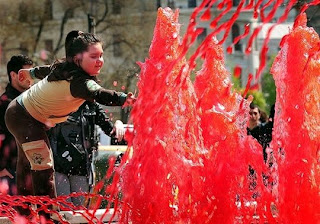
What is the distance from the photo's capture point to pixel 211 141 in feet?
14.6

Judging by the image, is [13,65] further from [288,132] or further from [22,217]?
[288,132]

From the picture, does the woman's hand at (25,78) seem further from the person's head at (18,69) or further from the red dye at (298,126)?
the red dye at (298,126)

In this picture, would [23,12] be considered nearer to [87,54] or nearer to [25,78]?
[25,78]

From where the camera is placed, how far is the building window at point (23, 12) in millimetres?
29562

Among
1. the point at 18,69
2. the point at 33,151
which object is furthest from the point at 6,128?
the point at 33,151

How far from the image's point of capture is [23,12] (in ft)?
97.3

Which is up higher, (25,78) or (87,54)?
(87,54)

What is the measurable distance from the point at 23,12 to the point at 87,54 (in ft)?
80.7

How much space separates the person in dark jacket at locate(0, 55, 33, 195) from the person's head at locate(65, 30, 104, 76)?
160 cm

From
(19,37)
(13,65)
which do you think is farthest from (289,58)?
(19,37)

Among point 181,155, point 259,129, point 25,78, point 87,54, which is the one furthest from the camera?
point 259,129

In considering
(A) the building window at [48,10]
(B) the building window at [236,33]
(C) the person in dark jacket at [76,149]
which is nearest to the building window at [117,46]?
(A) the building window at [48,10]

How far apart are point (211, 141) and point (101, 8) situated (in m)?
26.8

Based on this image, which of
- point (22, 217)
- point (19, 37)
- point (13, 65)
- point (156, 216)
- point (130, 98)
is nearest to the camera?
point (156, 216)
